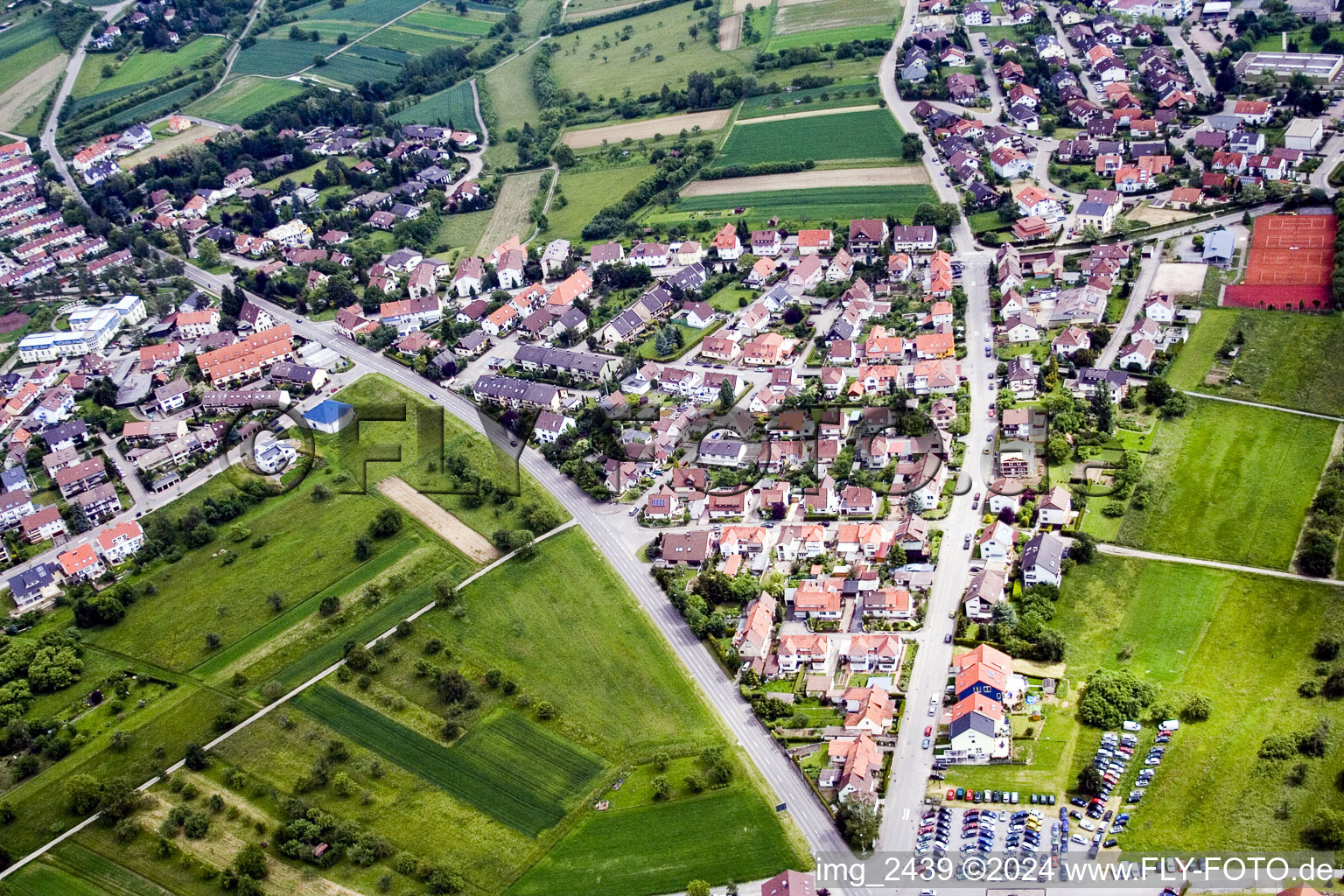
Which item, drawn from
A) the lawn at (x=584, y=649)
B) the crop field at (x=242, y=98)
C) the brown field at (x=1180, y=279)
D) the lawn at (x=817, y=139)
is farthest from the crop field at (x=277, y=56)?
the brown field at (x=1180, y=279)

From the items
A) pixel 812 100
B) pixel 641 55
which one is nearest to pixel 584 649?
pixel 812 100

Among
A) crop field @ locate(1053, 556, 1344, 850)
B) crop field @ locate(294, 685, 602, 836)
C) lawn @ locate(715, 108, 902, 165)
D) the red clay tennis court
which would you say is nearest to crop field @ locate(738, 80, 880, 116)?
lawn @ locate(715, 108, 902, 165)

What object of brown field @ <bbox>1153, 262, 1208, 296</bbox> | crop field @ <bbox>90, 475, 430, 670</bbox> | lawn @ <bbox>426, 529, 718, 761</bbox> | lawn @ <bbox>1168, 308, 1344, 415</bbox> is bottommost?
crop field @ <bbox>90, 475, 430, 670</bbox>

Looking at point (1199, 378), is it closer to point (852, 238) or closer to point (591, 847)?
point (852, 238)

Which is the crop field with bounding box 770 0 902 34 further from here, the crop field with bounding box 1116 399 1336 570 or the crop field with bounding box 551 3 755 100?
the crop field with bounding box 1116 399 1336 570

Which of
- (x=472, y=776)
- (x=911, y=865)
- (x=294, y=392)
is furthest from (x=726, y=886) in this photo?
(x=294, y=392)

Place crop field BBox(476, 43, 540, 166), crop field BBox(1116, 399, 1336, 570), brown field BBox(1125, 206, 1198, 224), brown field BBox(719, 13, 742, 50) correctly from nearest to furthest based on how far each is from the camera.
→ crop field BBox(1116, 399, 1336, 570) < brown field BBox(1125, 206, 1198, 224) < crop field BBox(476, 43, 540, 166) < brown field BBox(719, 13, 742, 50)

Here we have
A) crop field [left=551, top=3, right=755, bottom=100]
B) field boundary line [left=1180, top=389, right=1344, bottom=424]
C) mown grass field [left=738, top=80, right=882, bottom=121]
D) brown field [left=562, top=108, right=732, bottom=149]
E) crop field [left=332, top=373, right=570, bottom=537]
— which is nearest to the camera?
field boundary line [left=1180, top=389, right=1344, bottom=424]
